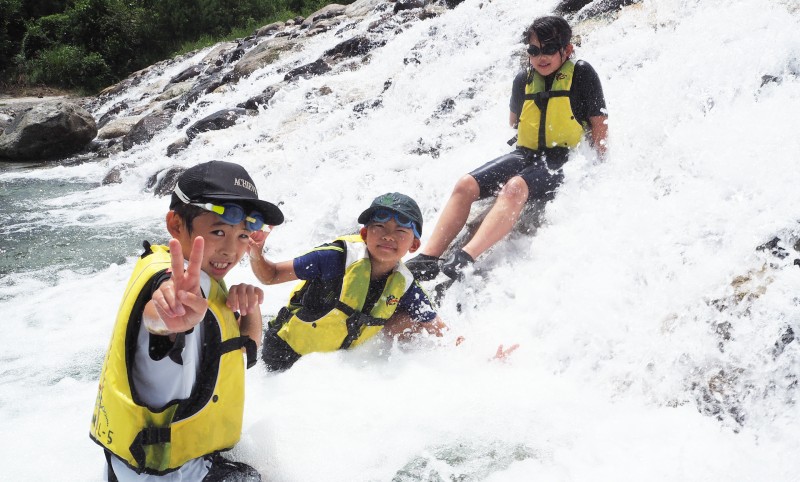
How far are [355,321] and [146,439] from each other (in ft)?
4.28

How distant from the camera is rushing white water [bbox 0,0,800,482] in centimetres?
238

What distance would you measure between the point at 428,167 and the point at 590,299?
2.77 m

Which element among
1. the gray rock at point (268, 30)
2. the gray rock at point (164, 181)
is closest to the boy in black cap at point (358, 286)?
the gray rock at point (164, 181)

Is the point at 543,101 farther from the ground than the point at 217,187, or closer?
closer

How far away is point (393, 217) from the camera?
9.78 ft

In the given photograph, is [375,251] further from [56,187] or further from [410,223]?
[56,187]

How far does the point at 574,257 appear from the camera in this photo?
3.52m

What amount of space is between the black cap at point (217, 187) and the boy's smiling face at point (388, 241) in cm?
100

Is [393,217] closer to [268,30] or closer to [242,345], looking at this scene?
[242,345]

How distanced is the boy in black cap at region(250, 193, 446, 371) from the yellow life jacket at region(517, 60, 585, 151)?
1518mm

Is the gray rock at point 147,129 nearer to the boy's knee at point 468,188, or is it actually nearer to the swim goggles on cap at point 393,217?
the boy's knee at point 468,188

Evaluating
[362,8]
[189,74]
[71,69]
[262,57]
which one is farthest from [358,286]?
[71,69]

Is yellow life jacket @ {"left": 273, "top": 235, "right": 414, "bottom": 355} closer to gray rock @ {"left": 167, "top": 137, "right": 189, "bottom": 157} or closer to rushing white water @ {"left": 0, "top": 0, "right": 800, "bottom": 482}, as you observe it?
rushing white water @ {"left": 0, "top": 0, "right": 800, "bottom": 482}

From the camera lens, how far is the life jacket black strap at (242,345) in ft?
6.64
